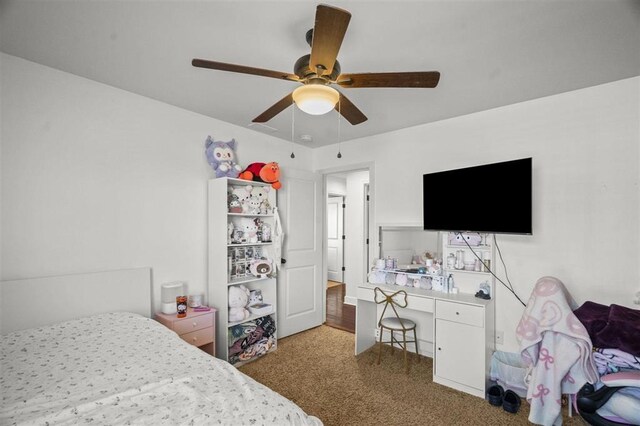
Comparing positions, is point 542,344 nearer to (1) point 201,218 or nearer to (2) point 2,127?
(1) point 201,218

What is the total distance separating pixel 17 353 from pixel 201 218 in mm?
1690

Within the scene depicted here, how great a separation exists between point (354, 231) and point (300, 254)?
5.76 ft

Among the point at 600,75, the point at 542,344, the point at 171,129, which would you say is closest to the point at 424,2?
the point at 600,75

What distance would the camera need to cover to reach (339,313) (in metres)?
4.71

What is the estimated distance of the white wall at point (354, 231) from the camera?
17.3 feet

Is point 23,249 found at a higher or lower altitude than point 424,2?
lower

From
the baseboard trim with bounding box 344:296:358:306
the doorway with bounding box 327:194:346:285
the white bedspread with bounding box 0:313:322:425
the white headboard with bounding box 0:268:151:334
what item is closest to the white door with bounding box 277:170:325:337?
Answer: the baseboard trim with bounding box 344:296:358:306

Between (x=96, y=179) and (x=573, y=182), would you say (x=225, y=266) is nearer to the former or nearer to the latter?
(x=96, y=179)

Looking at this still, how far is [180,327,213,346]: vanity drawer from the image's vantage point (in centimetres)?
258

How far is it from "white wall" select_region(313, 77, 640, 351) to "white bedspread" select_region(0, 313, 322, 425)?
2422 millimetres

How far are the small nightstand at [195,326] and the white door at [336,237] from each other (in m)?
4.40

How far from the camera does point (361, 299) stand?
3.23 meters

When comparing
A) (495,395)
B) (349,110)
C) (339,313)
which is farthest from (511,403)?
(339,313)

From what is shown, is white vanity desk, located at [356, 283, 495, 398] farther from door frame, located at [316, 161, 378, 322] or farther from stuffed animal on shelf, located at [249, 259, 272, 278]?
stuffed animal on shelf, located at [249, 259, 272, 278]
